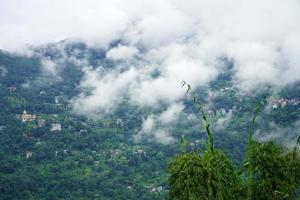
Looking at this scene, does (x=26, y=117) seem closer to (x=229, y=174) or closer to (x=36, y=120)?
(x=36, y=120)

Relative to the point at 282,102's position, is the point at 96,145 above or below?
below

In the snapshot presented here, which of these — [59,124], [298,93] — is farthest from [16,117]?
[298,93]

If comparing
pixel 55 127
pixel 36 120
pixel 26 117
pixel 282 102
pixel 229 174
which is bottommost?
pixel 229 174

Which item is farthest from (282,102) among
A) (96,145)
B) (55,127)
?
(55,127)

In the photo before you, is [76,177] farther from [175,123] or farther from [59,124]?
[175,123]

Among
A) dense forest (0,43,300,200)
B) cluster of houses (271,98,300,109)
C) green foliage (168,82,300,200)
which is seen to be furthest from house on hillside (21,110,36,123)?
green foliage (168,82,300,200)

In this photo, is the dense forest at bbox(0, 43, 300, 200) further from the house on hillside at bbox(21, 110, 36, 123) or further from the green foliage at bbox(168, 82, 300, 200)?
the green foliage at bbox(168, 82, 300, 200)

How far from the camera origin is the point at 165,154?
156 meters

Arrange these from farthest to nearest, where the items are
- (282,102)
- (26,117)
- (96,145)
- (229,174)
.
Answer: (282,102) < (26,117) < (96,145) < (229,174)

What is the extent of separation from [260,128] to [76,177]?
197ft

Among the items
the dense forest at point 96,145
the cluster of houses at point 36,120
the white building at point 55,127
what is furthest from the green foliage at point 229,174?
the white building at point 55,127

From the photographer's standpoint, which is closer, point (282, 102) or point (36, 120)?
point (36, 120)

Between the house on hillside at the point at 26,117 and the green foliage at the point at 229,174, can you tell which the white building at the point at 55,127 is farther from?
the green foliage at the point at 229,174

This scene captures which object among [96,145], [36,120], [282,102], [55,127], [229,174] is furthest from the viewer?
[282,102]
